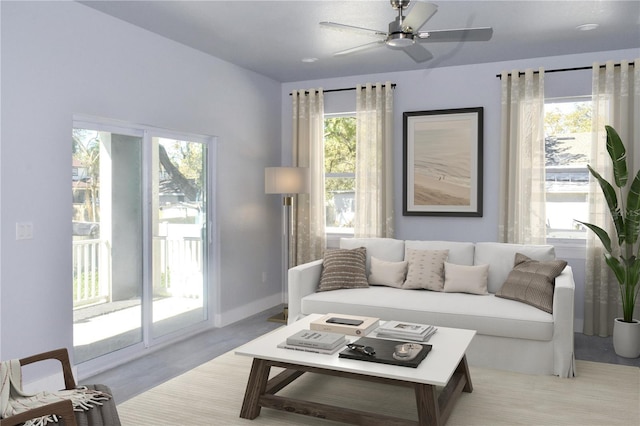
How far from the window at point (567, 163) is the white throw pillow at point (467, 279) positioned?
1.28m

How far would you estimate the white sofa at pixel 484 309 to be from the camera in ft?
12.4

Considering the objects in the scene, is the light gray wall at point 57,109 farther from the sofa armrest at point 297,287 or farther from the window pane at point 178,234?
the sofa armrest at point 297,287

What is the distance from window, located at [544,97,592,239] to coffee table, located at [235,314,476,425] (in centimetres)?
248

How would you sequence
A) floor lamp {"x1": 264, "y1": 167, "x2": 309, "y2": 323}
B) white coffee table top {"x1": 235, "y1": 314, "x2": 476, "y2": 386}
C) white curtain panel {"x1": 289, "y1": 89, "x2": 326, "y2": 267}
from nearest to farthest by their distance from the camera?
1. white coffee table top {"x1": 235, "y1": 314, "x2": 476, "y2": 386}
2. floor lamp {"x1": 264, "y1": 167, "x2": 309, "y2": 323}
3. white curtain panel {"x1": 289, "y1": 89, "x2": 326, "y2": 267}

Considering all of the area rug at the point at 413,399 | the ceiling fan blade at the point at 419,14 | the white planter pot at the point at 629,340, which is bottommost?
the area rug at the point at 413,399

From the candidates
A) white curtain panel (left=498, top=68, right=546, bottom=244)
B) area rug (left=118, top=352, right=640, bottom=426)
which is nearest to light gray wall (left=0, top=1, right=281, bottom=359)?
area rug (left=118, top=352, right=640, bottom=426)

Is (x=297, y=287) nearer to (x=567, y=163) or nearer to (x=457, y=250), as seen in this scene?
(x=457, y=250)

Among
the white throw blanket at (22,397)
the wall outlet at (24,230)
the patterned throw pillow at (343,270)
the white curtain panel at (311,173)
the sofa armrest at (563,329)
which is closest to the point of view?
the white throw blanket at (22,397)

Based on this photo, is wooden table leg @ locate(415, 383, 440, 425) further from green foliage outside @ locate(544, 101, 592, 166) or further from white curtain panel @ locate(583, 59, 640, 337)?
green foliage outside @ locate(544, 101, 592, 166)

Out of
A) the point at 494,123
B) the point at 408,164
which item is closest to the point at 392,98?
the point at 408,164

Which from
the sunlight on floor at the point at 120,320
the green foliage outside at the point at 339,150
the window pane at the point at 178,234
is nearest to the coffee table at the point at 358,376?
the sunlight on floor at the point at 120,320

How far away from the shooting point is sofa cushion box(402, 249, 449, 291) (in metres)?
4.65

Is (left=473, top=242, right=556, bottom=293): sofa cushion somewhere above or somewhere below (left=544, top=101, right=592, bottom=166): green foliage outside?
below

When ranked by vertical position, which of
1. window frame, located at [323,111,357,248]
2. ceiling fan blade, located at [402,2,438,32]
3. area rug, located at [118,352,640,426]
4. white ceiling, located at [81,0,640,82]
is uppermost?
white ceiling, located at [81,0,640,82]
